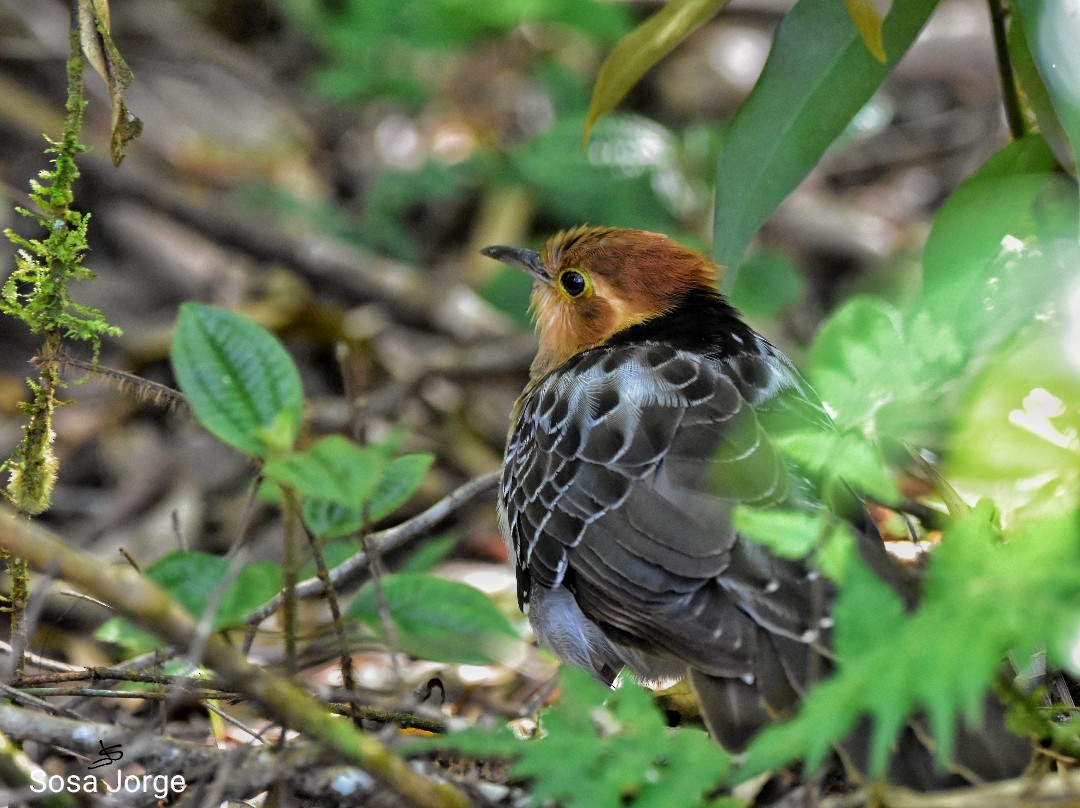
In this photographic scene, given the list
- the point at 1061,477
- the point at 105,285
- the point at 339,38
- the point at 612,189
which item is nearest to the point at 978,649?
the point at 1061,477

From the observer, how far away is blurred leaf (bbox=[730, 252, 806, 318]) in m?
6.22

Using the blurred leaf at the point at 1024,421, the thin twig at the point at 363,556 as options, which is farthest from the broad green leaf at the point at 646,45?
the blurred leaf at the point at 1024,421

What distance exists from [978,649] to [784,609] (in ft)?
3.94

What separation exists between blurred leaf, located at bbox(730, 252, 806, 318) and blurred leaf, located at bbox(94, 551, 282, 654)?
3.71 m

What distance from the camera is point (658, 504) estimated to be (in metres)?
3.27

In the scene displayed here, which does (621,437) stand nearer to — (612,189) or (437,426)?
(437,426)

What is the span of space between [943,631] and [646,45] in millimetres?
2424

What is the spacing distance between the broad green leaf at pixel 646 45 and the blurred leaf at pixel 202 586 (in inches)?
70.5

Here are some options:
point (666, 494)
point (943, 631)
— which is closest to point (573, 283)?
point (666, 494)

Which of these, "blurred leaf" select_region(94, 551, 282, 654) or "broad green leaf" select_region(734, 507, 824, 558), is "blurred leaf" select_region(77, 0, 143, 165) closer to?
"blurred leaf" select_region(94, 551, 282, 654)

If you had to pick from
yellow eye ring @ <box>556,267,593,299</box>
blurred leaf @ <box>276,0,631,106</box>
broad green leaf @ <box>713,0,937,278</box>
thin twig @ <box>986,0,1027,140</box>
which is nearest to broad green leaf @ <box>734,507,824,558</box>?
broad green leaf @ <box>713,0,937,278</box>

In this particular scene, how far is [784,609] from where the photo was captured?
2975 millimetres

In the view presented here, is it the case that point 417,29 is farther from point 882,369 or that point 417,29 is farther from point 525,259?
point 882,369

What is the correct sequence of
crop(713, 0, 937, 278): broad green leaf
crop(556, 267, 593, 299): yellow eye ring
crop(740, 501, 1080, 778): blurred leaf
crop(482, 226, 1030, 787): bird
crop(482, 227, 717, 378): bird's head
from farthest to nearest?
crop(556, 267, 593, 299): yellow eye ring
crop(482, 227, 717, 378): bird's head
crop(713, 0, 937, 278): broad green leaf
crop(482, 226, 1030, 787): bird
crop(740, 501, 1080, 778): blurred leaf
